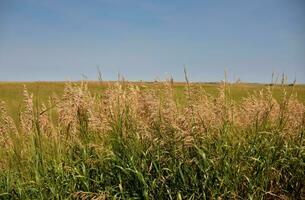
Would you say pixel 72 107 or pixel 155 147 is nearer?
pixel 155 147

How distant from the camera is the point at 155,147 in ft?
17.6

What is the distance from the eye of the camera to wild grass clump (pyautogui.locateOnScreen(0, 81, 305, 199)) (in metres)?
5.02

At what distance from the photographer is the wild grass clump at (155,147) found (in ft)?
16.5

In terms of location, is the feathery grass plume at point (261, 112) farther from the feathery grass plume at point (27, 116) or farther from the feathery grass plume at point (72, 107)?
the feathery grass plume at point (27, 116)

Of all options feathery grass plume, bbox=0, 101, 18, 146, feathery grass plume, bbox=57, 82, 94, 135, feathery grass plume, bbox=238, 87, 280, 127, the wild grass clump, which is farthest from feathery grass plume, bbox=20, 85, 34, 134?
feathery grass plume, bbox=238, 87, 280, 127

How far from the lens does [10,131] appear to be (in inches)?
237

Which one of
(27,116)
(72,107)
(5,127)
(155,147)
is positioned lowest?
(155,147)

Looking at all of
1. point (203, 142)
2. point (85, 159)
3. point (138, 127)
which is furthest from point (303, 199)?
point (85, 159)

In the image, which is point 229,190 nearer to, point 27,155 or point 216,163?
point 216,163

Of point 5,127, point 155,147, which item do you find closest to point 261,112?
point 155,147

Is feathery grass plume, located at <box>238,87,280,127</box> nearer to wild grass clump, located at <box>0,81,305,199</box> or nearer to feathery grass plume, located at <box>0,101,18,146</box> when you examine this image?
wild grass clump, located at <box>0,81,305,199</box>

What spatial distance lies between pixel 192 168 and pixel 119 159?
93 cm

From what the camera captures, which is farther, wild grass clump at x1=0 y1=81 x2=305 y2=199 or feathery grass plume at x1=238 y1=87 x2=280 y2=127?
feathery grass plume at x1=238 y1=87 x2=280 y2=127

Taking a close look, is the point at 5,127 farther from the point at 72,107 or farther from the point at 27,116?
the point at 72,107
